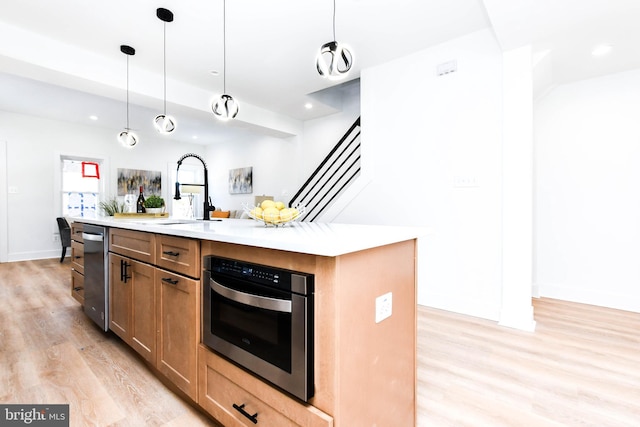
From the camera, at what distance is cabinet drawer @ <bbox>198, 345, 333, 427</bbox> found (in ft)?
3.36

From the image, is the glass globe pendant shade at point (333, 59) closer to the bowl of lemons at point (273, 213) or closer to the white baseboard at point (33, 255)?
the bowl of lemons at point (273, 213)

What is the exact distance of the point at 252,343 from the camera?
1.17 m

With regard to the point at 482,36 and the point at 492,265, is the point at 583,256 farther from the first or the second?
the point at 482,36

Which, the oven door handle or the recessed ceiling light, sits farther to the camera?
the recessed ceiling light

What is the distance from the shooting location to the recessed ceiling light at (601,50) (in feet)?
8.64

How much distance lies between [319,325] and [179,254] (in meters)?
0.88

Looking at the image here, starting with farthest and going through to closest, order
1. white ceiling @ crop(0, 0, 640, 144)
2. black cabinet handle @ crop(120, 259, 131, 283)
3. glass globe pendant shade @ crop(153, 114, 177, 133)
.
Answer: glass globe pendant shade @ crop(153, 114, 177, 133), white ceiling @ crop(0, 0, 640, 144), black cabinet handle @ crop(120, 259, 131, 283)

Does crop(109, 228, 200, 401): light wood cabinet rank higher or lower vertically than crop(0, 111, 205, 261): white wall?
lower

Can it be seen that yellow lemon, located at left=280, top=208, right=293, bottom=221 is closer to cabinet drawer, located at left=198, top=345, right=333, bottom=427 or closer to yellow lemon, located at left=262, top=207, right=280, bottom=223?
yellow lemon, located at left=262, top=207, right=280, bottom=223

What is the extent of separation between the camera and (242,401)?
4.00ft

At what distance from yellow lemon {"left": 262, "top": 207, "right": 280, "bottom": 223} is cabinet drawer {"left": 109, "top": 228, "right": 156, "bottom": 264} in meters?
0.69

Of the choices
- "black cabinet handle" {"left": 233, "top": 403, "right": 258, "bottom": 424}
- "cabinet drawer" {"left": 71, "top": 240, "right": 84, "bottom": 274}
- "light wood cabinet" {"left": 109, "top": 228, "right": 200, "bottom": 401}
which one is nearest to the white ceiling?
"cabinet drawer" {"left": 71, "top": 240, "right": 84, "bottom": 274}

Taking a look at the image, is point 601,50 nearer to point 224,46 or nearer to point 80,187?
point 224,46

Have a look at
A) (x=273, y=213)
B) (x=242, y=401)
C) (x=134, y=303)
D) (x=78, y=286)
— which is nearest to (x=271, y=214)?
(x=273, y=213)
